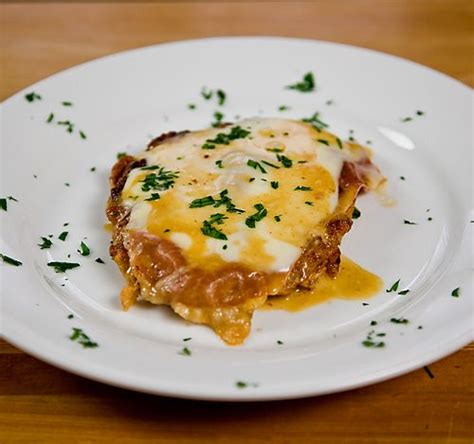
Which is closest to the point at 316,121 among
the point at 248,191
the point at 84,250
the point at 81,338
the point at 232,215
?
the point at 248,191

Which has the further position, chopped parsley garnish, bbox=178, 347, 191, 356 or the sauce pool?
the sauce pool

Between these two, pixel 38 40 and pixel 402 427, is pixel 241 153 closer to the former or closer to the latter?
pixel 402 427

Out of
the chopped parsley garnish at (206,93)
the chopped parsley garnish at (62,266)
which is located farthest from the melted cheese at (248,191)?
the chopped parsley garnish at (206,93)

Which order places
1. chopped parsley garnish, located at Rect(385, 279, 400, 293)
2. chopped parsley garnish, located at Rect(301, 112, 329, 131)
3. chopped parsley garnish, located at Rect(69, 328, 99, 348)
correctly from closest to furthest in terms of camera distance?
chopped parsley garnish, located at Rect(69, 328, 99, 348) → chopped parsley garnish, located at Rect(385, 279, 400, 293) → chopped parsley garnish, located at Rect(301, 112, 329, 131)

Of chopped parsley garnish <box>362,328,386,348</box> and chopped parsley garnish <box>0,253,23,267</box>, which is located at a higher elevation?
chopped parsley garnish <box>362,328,386,348</box>

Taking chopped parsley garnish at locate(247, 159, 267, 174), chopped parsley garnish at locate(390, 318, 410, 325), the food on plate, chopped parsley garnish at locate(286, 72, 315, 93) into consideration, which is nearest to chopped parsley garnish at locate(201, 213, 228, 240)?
the food on plate

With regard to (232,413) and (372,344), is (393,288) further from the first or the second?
(232,413)

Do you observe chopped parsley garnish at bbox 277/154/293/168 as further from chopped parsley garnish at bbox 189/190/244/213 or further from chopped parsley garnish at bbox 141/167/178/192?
chopped parsley garnish at bbox 141/167/178/192
